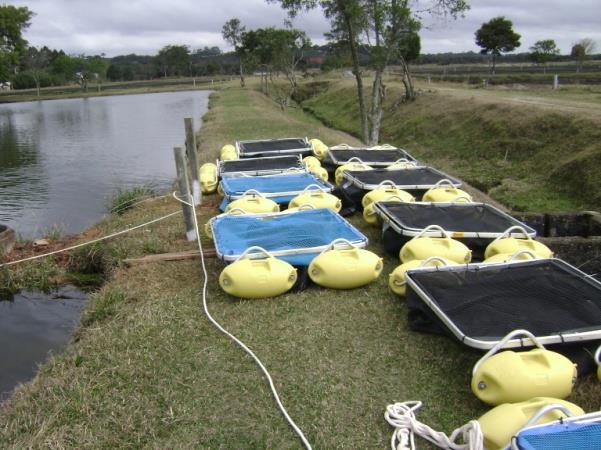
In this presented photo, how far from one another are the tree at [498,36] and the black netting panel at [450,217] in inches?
1439

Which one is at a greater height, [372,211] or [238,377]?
[372,211]

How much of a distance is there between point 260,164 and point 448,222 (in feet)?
14.4

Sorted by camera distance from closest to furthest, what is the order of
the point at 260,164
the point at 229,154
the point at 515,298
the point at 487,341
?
the point at 487,341 → the point at 515,298 → the point at 260,164 → the point at 229,154

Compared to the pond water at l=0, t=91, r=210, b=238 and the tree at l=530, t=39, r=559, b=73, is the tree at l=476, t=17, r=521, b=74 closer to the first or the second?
the tree at l=530, t=39, r=559, b=73

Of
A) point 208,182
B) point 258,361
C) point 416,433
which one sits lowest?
point 416,433

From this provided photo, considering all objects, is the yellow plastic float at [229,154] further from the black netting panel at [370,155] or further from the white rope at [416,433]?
the white rope at [416,433]

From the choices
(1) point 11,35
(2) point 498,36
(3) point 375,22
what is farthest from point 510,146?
(1) point 11,35

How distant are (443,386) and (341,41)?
15.6 meters

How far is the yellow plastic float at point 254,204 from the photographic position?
646 centimetres

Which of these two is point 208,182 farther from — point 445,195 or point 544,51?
point 544,51

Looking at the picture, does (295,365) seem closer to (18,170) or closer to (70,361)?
(70,361)

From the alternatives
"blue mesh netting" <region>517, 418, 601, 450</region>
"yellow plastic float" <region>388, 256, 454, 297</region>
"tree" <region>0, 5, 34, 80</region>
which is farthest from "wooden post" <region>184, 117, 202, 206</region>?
"tree" <region>0, 5, 34, 80</region>

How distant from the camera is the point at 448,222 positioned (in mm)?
5934

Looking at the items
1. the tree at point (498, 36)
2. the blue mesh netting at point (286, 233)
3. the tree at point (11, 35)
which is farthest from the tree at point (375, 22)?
the tree at point (11, 35)
